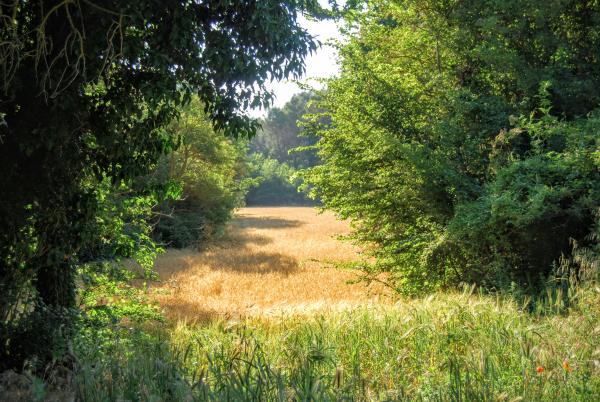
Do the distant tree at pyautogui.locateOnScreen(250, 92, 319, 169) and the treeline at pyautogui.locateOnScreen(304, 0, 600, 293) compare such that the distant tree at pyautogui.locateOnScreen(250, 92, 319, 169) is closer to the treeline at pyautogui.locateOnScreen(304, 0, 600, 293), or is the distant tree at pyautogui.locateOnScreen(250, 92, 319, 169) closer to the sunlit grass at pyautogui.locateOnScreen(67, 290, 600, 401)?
the treeline at pyautogui.locateOnScreen(304, 0, 600, 293)

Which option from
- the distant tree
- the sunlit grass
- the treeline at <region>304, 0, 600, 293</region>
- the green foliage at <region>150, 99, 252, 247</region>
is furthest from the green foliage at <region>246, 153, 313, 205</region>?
the sunlit grass

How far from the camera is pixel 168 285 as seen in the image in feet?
46.3

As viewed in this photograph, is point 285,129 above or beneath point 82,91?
above

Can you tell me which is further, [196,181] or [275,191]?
[275,191]

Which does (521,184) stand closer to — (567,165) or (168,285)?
(567,165)

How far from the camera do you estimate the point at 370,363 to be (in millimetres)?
5098

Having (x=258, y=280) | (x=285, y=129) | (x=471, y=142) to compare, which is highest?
(x=285, y=129)

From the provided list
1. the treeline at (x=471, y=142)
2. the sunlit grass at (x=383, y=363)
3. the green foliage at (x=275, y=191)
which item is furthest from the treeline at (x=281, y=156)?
the sunlit grass at (x=383, y=363)

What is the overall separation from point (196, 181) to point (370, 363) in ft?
61.4

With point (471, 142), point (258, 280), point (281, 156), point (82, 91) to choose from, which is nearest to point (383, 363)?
point (82, 91)

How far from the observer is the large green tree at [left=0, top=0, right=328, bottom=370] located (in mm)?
4957

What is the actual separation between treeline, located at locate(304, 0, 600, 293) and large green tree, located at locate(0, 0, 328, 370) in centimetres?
305

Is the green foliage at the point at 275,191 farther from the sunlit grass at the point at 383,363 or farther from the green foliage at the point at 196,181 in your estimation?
the sunlit grass at the point at 383,363

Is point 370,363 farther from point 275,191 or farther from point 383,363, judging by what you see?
point 275,191
